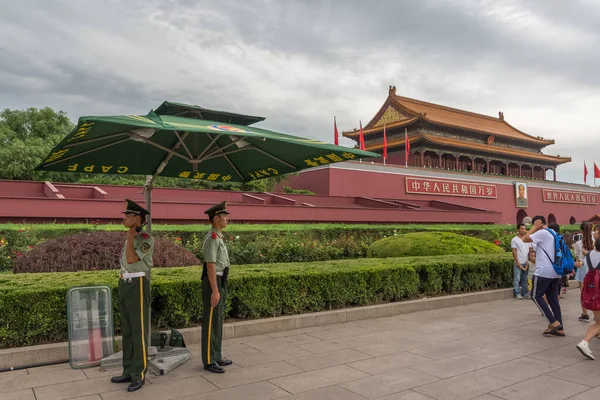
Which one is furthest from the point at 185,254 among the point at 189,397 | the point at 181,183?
the point at 181,183

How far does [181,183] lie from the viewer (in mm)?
25859

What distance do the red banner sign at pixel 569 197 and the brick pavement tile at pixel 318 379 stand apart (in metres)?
40.9

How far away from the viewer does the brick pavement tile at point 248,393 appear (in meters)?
3.88

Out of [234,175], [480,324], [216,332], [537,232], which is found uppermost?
[234,175]

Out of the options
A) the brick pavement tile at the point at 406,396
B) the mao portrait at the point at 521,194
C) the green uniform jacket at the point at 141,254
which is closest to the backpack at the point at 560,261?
the brick pavement tile at the point at 406,396

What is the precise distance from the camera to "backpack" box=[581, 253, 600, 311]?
5211 mm

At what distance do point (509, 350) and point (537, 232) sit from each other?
1793 mm

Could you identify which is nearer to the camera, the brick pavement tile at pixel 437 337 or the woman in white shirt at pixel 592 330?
the woman in white shirt at pixel 592 330

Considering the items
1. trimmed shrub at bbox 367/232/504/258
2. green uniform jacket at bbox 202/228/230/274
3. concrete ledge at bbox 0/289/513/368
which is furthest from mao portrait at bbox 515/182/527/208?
green uniform jacket at bbox 202/228/230/274

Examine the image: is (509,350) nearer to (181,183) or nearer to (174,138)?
(174,138)

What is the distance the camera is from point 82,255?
8.04m

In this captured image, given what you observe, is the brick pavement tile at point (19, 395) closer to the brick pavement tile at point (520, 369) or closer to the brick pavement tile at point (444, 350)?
the brick pavement tile at point (444, 350)

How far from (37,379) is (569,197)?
154 feet

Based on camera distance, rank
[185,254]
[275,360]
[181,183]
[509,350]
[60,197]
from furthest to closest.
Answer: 1. [181,183]
2. [60,197]
3. [185,254]
4. [509,350]
5. [275,360]
